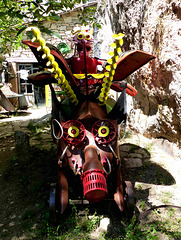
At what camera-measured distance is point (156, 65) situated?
3.84 metres

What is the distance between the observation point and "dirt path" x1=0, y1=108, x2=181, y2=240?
242cm

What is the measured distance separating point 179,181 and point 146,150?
3.95ft

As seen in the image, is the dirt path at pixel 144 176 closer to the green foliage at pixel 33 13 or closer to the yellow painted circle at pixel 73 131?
the yellow painted circle at pixel 73 131

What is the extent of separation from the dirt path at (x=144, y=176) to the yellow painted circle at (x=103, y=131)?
41.0 inches

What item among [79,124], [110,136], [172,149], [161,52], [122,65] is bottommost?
[172,149]

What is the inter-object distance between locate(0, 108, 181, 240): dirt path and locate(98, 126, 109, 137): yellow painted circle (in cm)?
104

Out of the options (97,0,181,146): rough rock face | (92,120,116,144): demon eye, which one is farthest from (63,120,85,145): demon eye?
(97,0,181,146): rough rock face

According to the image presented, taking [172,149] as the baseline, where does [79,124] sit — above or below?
above

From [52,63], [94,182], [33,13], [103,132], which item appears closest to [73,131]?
[103,132]

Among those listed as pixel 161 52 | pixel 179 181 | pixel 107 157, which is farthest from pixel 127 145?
pixel 107 157

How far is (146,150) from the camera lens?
4.08 metres

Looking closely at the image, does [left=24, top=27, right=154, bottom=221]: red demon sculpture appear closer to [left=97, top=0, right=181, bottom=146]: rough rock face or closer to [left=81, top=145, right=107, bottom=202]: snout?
[left=81, top=145, right=107, bottom=202]: snout

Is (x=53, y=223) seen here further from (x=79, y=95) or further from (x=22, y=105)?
(x=22, y=105)

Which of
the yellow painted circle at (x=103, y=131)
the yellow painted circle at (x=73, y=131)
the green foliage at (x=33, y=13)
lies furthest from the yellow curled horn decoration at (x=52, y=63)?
the green foliage at (x=33, y=13)
